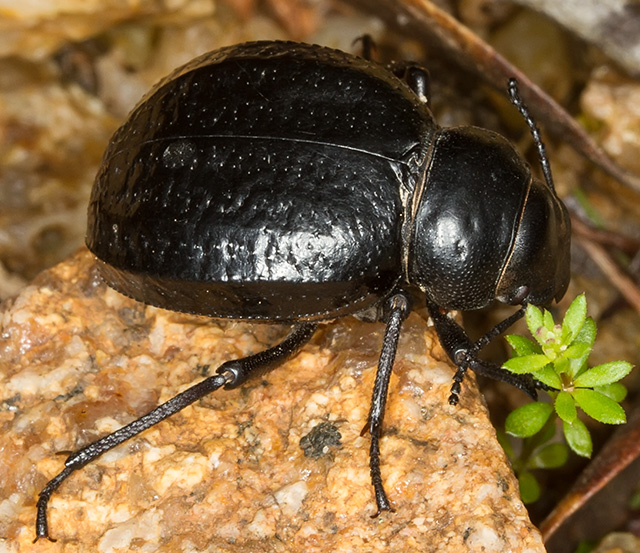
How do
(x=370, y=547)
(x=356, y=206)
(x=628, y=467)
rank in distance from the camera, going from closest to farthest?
(x=370, y=547) < (x=356, y=206) < (x=628, y=467)

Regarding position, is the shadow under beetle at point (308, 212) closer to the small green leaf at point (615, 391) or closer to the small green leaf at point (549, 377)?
the small green leaf at point (549, 377)

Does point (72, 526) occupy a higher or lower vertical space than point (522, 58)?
lower

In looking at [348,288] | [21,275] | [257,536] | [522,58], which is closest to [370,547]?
[257,536]

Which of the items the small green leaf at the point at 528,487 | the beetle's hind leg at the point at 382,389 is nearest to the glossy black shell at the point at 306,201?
the beetle's hind leg at the point at 382,389

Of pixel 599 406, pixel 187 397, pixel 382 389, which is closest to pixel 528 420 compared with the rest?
pixel 599 406

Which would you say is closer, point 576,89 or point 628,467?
point 628,467

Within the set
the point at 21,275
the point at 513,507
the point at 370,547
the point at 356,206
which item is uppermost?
the point at 356,206

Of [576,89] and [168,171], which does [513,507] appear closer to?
[168,171]

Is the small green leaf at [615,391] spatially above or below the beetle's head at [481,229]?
below
